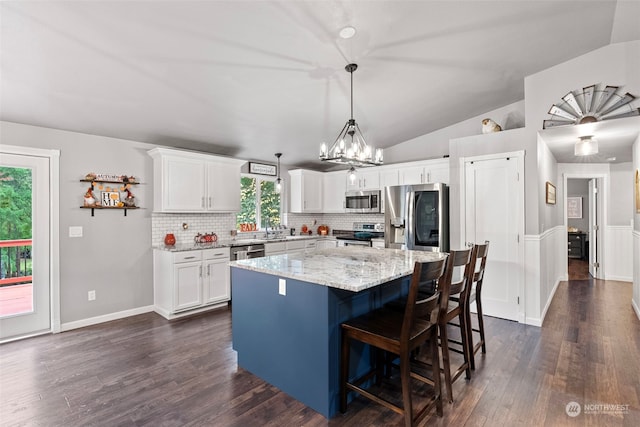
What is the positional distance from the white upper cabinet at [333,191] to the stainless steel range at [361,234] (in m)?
0.50

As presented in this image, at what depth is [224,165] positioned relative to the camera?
4.81 meters

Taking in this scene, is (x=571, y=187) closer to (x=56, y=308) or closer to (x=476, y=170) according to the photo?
(x=476, y=170)

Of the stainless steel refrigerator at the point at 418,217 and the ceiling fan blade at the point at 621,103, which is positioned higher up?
the ceiling fan blade at the point at 621,103

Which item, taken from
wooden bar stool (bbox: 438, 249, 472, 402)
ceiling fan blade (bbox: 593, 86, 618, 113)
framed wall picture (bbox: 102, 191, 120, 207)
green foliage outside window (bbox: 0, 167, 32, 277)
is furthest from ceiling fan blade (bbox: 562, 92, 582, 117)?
green foliage outside window (bbox: 0, 167, 32, 277)

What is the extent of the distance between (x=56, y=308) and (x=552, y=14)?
19.2 ft

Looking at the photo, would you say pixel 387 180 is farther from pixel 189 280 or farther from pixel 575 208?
pixel 575 208

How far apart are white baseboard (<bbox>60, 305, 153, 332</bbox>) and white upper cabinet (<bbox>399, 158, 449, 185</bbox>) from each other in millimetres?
4370

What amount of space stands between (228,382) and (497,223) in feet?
11.5

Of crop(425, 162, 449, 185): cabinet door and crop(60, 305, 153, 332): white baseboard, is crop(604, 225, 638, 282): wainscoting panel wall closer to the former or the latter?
crop(425, 162, 449, 185): cabinet door

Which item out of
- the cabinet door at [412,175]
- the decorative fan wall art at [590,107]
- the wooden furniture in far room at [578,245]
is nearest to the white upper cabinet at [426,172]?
the cabinet door at [412,175]

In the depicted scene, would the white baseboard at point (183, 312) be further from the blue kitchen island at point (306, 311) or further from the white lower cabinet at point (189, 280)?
the blue kitchen island at point (306, 311)

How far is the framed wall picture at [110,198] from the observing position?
3.97 m

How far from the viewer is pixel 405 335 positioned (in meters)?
1.83

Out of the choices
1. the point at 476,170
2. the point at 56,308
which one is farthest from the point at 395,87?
the point at 56,308
